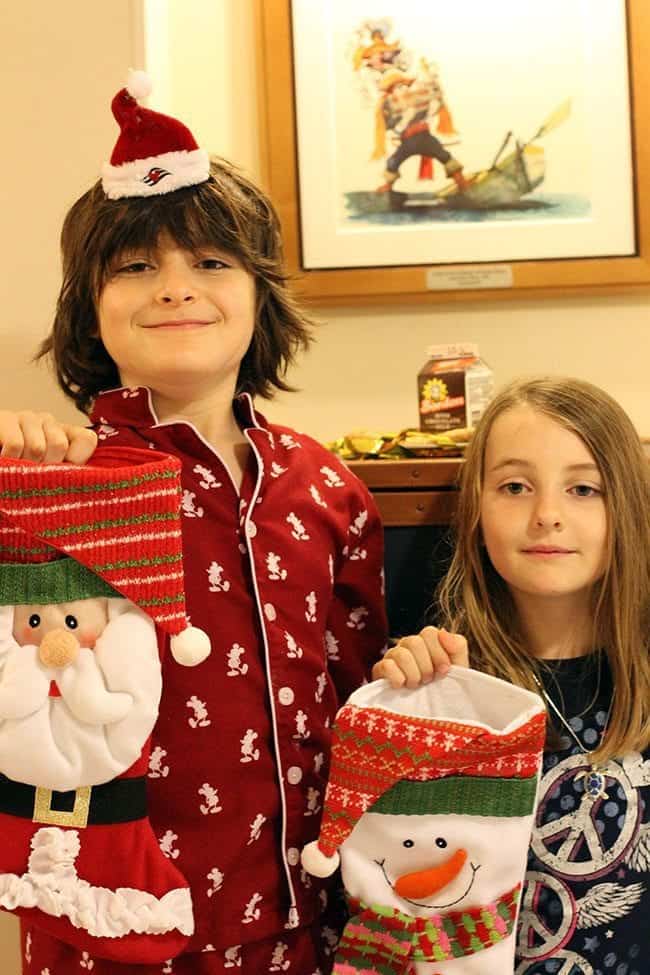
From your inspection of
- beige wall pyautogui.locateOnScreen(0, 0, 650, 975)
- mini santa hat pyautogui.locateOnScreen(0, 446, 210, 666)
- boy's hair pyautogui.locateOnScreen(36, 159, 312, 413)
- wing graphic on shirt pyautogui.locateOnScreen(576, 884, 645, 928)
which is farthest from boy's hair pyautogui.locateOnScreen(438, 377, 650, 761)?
beige wall pyautogui.locateOnScreen(0, 0, 650, 975)

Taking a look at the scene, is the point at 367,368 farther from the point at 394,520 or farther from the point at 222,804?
the point at 222,804

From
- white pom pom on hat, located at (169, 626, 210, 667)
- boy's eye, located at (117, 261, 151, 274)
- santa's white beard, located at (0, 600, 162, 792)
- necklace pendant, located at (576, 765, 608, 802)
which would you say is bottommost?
necklace pendant, located at (576, 765, 608, 802)

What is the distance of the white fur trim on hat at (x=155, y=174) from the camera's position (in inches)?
42.5

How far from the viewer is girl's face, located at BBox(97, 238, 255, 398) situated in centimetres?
108

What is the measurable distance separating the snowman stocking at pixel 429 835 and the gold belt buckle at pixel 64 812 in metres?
0.21

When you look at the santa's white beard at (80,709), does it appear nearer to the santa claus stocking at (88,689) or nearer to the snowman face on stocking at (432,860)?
the santa claus stocking at (88,689)

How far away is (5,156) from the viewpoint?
1.35m

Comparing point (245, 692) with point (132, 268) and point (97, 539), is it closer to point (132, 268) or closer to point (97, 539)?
point (97, 539)

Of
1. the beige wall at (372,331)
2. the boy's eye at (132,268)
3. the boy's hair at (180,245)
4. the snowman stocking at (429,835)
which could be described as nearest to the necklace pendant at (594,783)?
the snowman stocking at (429,835)

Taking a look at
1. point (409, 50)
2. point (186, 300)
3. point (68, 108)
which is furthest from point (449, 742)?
point (409, 50)

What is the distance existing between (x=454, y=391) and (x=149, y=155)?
51cm

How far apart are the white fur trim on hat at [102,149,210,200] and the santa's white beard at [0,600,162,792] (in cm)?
44

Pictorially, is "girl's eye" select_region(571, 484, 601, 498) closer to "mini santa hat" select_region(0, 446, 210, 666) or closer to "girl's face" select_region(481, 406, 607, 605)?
"girl's face" select_region(481, 406, 607, 605)

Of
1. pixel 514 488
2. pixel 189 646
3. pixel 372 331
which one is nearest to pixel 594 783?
pixel 514 488
